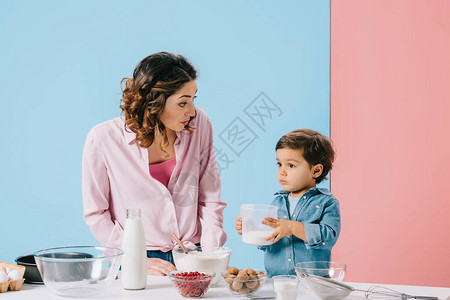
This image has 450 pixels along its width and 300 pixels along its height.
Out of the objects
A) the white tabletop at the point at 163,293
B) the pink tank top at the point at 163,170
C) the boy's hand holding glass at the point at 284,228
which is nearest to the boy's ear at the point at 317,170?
the boy's hand holding glass at the point at 284,228

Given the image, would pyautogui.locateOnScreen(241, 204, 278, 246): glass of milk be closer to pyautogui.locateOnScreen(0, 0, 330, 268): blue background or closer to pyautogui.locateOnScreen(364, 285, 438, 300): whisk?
pyautogui.locateOnScreen(364, 285, 438, 300): whisk

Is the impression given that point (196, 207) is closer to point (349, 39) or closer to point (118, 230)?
point (118, 230)

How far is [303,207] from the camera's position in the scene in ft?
7.15

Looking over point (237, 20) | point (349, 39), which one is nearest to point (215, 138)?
point (237, 20)

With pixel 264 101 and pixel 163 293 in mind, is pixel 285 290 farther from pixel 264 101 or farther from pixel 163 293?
pixel 264 101

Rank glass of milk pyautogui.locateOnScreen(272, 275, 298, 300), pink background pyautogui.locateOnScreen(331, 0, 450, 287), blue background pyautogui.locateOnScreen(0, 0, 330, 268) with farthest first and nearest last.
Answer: blue background pyautogui.locateOnScreen(0, 0, 330, 268)
pink background pyautogui.locateOnScreen(331, 0, 450, 287)
glass of milk pyautogui.locateOnScreen(272, 275, 298, 300)

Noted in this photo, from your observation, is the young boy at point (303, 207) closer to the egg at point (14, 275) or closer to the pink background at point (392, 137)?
the egg at point (14, 275)

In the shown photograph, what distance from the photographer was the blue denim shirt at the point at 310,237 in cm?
204

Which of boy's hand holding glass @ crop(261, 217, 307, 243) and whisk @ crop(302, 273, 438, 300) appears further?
boy's hand holding glass @ crop(261, 217, 307, 243)

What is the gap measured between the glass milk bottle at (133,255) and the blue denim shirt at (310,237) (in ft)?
2.59

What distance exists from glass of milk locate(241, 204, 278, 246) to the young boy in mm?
101

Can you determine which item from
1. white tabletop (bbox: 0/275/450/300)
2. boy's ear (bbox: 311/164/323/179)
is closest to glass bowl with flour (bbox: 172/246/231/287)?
white tabletop (bbox: 0/275/450/300)

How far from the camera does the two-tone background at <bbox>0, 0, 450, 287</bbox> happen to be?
3.05 meters

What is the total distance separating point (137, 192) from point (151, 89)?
0.45 metres
